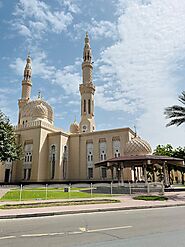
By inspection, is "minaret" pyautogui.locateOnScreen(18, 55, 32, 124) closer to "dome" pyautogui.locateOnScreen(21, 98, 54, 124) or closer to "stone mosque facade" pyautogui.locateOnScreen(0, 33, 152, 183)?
"dome" pyautogui.locateOnScreen(21, 98, 54, 124)

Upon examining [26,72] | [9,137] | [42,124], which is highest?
[26,72]

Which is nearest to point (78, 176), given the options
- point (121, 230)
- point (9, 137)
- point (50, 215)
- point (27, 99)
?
point (9, 137)

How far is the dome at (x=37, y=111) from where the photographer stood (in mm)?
45494

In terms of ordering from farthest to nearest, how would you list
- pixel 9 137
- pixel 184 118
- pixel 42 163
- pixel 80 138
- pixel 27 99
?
pixel 27 99 → pixel 80 138 → pixel 42 163 → pixel 9 137 → pixel 184 118

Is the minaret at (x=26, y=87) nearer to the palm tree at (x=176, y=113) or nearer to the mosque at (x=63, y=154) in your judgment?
the mosque at (x=63, y=154)

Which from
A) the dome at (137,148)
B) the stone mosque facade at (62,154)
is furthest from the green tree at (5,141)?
the dome at (137,148)

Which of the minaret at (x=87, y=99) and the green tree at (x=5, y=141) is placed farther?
the minaret at (x=87, y=99)

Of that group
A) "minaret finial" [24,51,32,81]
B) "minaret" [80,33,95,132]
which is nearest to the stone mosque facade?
"minaret" [80,33,95,132]

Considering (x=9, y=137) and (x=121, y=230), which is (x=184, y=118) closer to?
(x=121, y=230)

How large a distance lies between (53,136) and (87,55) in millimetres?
21835

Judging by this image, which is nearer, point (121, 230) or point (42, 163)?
point (121, 230)

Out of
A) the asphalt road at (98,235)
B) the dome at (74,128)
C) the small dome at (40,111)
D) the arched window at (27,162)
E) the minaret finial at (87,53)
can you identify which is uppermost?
the minaret finial at (87,53)

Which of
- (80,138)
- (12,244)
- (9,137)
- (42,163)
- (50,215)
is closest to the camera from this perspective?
(12,244)

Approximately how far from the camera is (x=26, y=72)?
54312 mm
